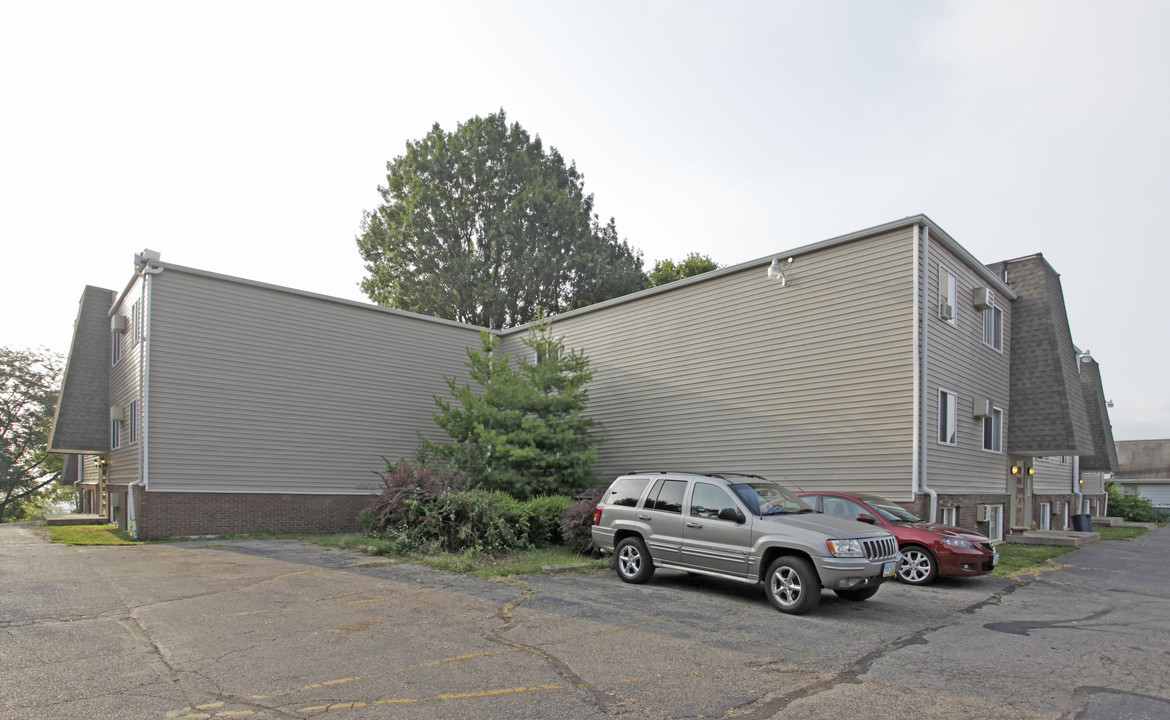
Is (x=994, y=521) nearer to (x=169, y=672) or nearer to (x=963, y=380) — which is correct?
(x=963, y=380)

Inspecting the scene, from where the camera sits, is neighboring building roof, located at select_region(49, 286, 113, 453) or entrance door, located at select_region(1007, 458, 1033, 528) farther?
neighboring building roof, located at select_region(49, 286, 113, 453)

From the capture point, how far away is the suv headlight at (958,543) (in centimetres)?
1139

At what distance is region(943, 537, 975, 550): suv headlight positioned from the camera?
37.4 ft

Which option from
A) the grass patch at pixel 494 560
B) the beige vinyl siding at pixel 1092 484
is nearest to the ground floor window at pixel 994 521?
the grass patch at pixel 494 560

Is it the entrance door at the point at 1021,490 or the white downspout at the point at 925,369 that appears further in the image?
the entrance door at the point at 1021,490

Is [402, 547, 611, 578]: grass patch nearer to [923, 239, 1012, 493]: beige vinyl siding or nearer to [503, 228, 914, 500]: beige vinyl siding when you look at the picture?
[503, 228, 914, 500]: beige vinyl siding

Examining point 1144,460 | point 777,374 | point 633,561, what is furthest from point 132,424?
point 1144,460

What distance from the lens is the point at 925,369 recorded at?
1438 cm

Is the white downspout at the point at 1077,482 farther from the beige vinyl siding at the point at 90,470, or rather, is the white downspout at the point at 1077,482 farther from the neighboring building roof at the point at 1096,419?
the beige vinyl siding at the point at 90,470

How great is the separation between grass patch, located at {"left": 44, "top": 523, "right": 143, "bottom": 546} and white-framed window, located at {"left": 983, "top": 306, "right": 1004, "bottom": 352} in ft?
68.2

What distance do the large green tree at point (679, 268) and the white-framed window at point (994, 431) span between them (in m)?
21.2

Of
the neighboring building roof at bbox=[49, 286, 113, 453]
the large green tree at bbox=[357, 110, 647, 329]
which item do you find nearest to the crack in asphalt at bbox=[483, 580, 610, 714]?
the neighboring building roof at bbox=[49, 286, 113, 453]

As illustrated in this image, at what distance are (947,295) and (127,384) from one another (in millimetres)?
21499

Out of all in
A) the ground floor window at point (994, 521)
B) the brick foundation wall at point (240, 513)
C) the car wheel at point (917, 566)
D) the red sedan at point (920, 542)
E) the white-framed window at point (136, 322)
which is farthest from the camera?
the white-framed window at point (136, 322)
